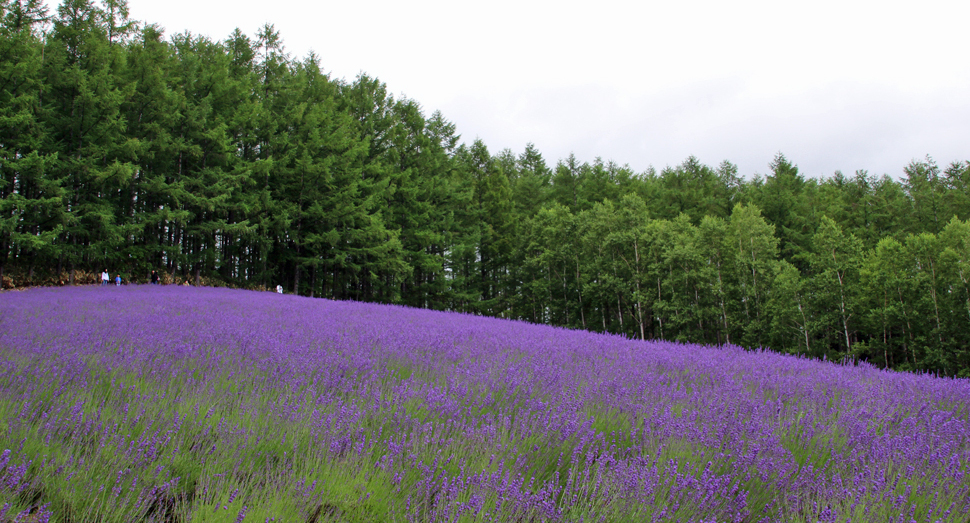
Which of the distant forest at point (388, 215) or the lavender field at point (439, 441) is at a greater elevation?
the distant forest at point (388, 215)

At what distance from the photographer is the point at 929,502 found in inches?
84.1

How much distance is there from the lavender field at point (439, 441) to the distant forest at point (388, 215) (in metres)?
18.9

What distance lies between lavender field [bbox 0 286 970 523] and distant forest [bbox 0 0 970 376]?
18.9m

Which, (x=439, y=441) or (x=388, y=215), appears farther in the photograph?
(x=388, y=215)

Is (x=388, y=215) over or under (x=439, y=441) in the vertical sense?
over

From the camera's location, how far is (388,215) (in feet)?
95.3

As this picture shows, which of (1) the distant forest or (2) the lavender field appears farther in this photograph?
(1) the distant forest

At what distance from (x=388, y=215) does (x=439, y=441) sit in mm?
27572

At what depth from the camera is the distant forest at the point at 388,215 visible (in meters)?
19.6

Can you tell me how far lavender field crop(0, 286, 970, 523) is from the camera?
1813 mm

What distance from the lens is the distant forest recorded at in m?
19.6

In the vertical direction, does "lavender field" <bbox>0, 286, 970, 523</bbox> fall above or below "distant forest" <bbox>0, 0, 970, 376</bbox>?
below

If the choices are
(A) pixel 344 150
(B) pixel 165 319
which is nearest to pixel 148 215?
(A) pixel 344 150

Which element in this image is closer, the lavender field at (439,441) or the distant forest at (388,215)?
the lavender field at (439,441)
